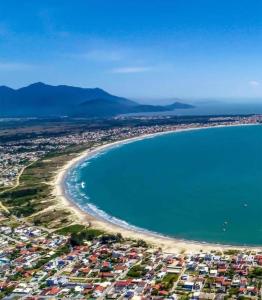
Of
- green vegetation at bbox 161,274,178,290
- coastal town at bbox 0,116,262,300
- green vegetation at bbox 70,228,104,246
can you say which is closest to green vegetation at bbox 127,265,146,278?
coastal town at bbox 0,116,262,300

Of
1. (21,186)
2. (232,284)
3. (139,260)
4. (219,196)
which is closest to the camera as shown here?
(232,284)

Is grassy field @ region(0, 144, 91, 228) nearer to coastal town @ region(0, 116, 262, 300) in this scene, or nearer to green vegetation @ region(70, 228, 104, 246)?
coastal town @ region(0, 116, 262, 300)

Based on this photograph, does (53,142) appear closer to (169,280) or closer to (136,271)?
(136,271)

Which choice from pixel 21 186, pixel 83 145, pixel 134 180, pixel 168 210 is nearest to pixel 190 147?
pixel 83 145

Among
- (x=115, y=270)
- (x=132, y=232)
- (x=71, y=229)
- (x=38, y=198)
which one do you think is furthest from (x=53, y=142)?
(x=115, y=270)

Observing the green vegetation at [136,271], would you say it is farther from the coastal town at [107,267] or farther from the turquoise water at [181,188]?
the turquoise water at [181,188]

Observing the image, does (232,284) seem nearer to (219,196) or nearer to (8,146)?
(219,196)
